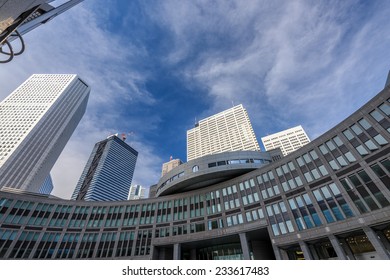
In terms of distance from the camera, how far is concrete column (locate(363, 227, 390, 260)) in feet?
70.9

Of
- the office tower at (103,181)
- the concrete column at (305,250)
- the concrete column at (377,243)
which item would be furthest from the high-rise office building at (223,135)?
the concrete column at (377,243)

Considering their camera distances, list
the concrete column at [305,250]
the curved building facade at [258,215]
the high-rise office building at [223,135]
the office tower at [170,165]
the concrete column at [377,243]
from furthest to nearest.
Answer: the office tower at [170,165], the high-rise office building at [223,135], the concrete column at [305,250], the curved building facade at [258,215], the concrete column at [377,243]

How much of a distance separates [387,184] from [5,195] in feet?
245

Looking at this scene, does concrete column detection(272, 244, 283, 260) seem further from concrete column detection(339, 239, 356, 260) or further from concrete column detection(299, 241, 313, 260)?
concrete column detection(339, 239, 356, 260)

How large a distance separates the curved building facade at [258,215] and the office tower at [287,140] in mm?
124305

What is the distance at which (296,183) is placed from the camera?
33281 millimetres

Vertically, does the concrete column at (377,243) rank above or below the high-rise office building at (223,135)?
below

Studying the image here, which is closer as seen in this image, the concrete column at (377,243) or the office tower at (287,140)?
the concrete column at (377,243)

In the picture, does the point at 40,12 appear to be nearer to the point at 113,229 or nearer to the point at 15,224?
the point at 113,229

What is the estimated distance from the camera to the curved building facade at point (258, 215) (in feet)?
83.5

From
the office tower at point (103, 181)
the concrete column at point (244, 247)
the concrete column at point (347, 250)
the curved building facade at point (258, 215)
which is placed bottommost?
the concrete column at point (347, 250)

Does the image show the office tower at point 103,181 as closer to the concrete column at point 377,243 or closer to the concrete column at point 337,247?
the concrete column at point 337,247

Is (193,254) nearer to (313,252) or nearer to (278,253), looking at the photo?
(278,253)

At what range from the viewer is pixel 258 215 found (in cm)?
3600
